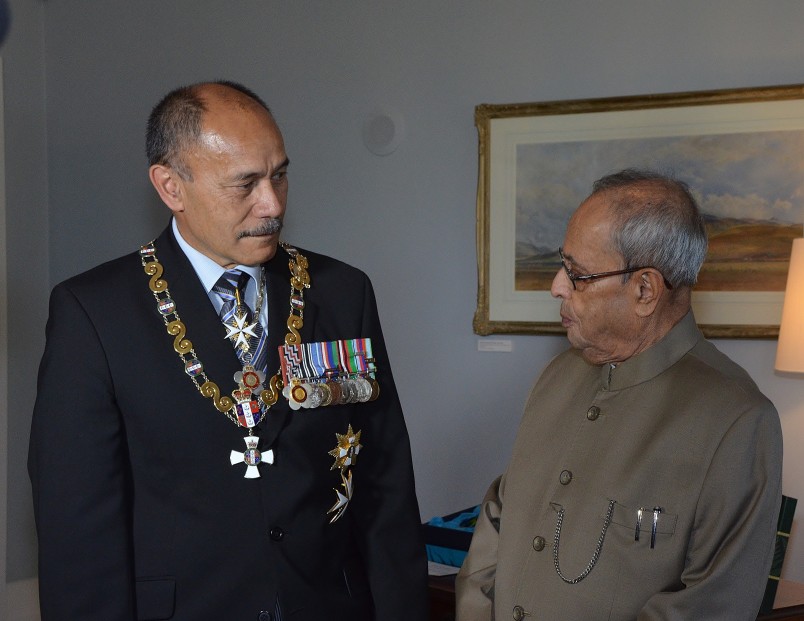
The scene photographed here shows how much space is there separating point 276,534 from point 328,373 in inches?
13.6

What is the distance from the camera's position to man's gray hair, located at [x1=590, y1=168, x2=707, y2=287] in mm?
1844

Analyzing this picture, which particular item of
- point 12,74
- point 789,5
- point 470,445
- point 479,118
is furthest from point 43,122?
point 789,5

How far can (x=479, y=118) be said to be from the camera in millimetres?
3809

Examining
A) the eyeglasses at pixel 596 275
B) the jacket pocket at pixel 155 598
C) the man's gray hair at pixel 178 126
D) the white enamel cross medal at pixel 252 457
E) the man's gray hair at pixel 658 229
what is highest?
the man's gray hair at pixel 178 126

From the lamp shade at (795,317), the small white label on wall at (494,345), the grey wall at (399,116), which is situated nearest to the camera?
the lamp shade at (795,317)

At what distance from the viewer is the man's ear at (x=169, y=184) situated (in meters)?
1.89

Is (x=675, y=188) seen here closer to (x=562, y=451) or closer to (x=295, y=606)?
(x=562, y=451)

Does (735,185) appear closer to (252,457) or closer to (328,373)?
(328,373)

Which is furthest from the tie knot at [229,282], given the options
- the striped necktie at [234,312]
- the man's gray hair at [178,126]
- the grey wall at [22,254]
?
the grey wall at [22,254]

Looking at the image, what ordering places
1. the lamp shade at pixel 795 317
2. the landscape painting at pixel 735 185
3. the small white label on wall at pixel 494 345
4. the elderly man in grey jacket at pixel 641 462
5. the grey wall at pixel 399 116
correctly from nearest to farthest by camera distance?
the elderly man in grey jacket at pixel 641 462
the lamp shade at pixel 795 317
the landscape painting at pixel 735 185
the grey wall at pixel 399 116
the small white label on wall at pixel 494 345

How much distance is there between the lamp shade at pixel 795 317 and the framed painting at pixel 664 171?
38 cm

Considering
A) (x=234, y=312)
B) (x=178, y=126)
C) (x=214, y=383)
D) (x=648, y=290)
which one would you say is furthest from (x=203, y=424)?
(x=648, y=290)

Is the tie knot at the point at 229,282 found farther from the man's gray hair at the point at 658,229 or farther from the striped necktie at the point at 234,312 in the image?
the man's gray hair at the point at 658,229

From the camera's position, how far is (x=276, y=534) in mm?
1824
